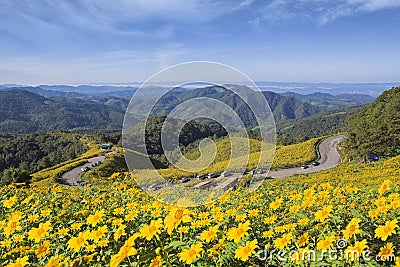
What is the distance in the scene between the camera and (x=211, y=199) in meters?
5.66

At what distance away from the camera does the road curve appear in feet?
120

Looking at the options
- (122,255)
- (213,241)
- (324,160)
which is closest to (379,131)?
(324,160)

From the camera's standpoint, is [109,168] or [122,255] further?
[109,168]

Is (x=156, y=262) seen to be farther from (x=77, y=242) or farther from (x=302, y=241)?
(x=302, y=241)

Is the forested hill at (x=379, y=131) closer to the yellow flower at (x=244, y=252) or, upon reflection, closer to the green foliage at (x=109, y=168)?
the green foliage at (x=109, y=168)

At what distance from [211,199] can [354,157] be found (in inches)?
1525

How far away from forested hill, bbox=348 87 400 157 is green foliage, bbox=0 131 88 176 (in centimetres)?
5757

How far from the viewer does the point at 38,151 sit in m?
77.1

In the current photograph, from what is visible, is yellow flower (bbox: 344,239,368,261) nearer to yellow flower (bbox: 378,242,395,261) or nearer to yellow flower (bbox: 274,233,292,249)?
yellow flower (bbox: 378,242,395,261)

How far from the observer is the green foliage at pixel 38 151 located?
70250 millimetres

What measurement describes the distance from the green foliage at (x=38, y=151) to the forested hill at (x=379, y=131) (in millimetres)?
57567

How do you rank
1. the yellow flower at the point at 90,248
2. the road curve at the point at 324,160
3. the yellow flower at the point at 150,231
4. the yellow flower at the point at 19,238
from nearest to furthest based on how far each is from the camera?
the yellow flower at the point at 150,231 < the yellow flower at the point at 90,248 < the yellow flower at the point at 19,238 < the road curve at the point at 324,160

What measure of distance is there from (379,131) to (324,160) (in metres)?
12.1

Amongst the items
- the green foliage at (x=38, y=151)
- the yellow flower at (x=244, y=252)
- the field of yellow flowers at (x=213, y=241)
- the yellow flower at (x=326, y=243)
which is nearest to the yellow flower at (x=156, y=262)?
the field of yellow flowers at (x=213, y=241)
